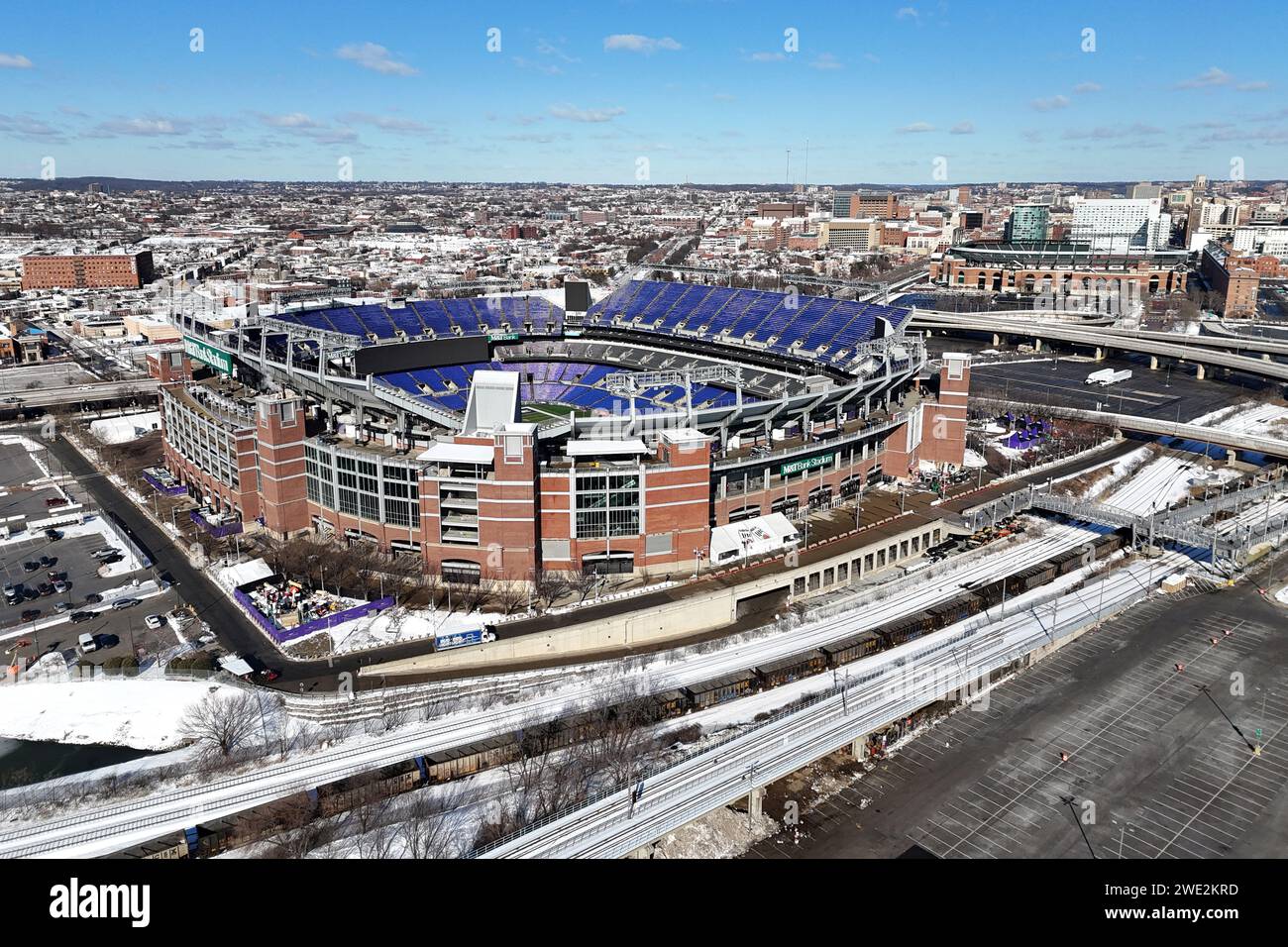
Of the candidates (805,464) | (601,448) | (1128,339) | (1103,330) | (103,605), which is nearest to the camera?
(103,605)

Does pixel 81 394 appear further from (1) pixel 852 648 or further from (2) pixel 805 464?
(1) pixel 852 648

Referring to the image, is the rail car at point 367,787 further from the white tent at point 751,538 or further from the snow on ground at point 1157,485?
the snow on ground at point 1157,485

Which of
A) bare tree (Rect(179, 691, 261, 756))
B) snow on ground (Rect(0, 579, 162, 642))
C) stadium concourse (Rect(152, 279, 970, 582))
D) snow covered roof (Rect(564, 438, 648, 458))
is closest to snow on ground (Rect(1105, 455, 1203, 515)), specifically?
stadium concourse (Rect(152, 279, 970, 582))

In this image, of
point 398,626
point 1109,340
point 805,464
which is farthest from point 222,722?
point 1109,340

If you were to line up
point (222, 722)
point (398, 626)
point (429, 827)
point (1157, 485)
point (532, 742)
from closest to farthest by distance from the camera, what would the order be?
point (429, 827) < point (532, 742) < point (222, 722) < point (398, 626) < point (1157, 485)

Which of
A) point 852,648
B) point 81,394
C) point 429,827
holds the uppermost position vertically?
point 81,394

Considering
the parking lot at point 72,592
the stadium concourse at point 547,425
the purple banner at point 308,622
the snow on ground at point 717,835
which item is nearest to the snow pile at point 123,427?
the stadium concourse at point 547,425
